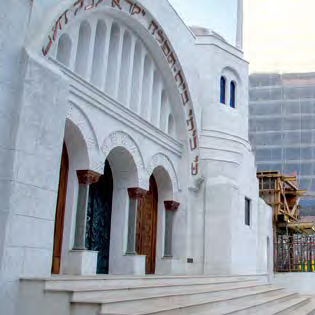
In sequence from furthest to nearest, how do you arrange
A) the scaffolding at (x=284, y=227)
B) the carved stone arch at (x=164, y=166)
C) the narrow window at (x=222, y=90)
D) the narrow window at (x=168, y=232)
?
the scaffolding at (x=284, y=227) → the narrow window at (x=222, y=90) → the narrow window at (x=168, y=232) → the carved stone arch at (x=164, y=166)

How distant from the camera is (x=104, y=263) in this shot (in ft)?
40.3

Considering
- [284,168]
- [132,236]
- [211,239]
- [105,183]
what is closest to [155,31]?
[105,183]

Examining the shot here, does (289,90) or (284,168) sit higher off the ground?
(289,90)

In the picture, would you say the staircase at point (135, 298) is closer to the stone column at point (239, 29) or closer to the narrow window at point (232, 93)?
Result: the narrow window at point (232, 93)

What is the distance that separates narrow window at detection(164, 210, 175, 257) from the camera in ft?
46.9

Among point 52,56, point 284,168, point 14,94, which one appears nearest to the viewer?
point 14,94

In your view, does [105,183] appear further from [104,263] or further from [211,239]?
[211,239]

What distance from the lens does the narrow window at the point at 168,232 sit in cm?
1430

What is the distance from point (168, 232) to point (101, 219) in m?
2.76

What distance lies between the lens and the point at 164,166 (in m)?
14.0

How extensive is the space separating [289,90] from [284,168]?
4.78 meters

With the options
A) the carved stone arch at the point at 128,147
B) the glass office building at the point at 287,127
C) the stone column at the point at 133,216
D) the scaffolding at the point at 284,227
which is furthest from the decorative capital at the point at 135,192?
the glass office building at the point at 287,127

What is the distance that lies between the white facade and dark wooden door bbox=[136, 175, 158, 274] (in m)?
0.20

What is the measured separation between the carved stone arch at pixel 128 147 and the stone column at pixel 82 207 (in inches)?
28.2
